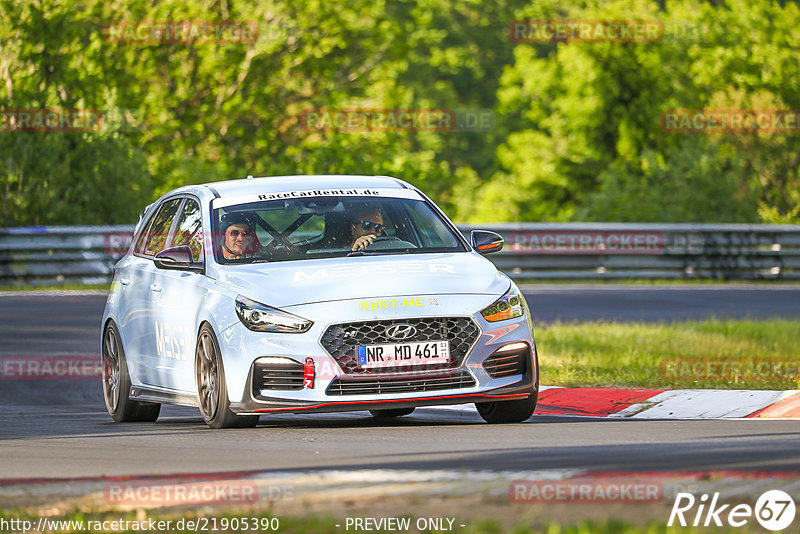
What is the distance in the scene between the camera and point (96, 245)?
2581 cm

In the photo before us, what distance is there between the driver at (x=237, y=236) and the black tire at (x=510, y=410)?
6.21ft

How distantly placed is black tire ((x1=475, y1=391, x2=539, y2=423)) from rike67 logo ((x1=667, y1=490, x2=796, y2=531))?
3.90 metres

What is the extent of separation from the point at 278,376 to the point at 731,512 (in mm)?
4146

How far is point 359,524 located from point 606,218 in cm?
3268

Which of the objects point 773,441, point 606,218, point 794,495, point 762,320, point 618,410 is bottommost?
point 606,218

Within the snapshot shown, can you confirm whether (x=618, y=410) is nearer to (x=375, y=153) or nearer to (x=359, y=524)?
(x=359, y=524)

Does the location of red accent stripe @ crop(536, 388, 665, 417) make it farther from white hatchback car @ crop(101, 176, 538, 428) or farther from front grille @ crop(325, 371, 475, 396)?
front grille @ crop(325, 371, 475, 396)

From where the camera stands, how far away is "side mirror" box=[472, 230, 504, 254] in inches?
429

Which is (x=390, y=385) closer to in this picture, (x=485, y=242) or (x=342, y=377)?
(x=342, y=377)

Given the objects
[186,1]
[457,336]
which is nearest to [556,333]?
[457,336]

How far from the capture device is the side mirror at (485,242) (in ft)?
35.8

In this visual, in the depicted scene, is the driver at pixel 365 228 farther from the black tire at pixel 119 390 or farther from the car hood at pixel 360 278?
the black tire at pixel 119 390

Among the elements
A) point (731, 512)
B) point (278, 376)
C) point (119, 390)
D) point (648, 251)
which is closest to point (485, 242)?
point (278, 376)

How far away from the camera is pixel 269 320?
31.8ft
